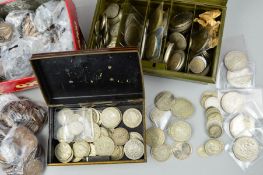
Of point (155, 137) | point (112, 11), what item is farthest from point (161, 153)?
point (112, 11)

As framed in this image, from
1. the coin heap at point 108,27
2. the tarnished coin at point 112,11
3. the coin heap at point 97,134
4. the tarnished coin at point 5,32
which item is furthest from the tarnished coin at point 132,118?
the tarnished coin at point 5,32

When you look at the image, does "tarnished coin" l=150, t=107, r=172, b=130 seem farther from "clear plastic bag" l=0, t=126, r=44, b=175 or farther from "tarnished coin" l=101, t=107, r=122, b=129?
"clear plastic bag" l=0, t=126, r=44, b=175

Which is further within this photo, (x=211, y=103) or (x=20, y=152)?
(x=211, y=103)

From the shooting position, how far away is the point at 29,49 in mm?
1198

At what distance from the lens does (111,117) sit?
1155mm

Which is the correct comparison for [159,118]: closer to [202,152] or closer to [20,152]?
[202,152]

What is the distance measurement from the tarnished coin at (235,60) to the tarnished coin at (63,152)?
1.87ft

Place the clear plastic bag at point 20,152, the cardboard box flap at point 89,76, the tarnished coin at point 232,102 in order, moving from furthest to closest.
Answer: the tarnished coin at point 232,102 → the clear plastic bag at point 20,152 → the cardboard box flap at point 89,76

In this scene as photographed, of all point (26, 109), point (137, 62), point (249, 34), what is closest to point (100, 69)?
point (137, 62)

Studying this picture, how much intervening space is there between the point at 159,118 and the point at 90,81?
0.27m

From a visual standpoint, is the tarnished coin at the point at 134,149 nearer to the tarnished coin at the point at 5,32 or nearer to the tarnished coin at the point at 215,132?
the tarnished coin at the point at 215,132

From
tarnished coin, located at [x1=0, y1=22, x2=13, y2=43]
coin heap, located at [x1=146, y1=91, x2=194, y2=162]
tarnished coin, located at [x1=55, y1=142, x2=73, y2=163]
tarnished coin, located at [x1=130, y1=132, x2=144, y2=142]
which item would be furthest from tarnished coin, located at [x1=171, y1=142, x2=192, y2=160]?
tarnished coin, located at [x1=0, y1=22, x2=13, y2=43]

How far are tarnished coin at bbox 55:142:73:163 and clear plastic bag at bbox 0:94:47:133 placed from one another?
10cm

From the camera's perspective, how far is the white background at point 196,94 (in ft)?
3.74
